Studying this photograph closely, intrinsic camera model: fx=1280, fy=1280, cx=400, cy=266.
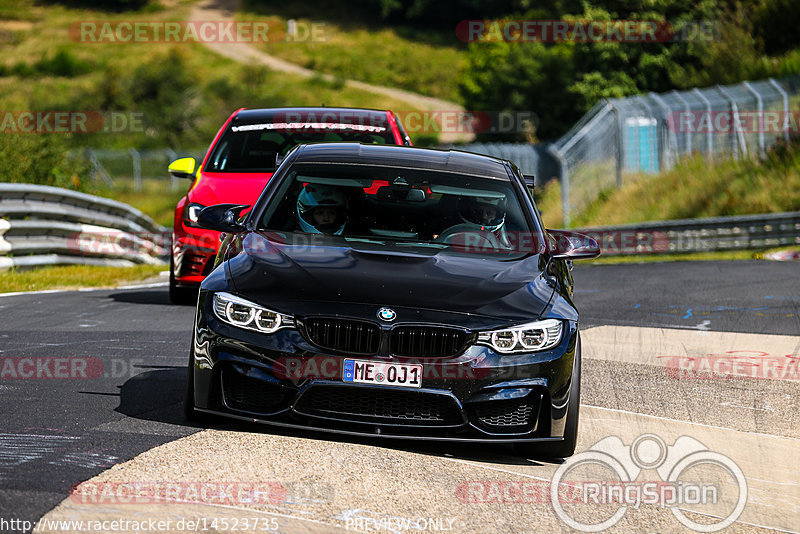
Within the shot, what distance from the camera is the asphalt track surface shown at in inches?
195

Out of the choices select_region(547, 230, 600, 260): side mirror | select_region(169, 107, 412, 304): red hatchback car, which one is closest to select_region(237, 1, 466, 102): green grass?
select_region(169, 107, 412, 304): red hatchback car

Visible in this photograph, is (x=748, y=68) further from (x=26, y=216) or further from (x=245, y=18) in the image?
(x=245, y=18)

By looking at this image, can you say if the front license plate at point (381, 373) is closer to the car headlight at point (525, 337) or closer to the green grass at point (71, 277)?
the car headlight at point (525, 337)

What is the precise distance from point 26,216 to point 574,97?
45.6 m

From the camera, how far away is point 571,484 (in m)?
5.61

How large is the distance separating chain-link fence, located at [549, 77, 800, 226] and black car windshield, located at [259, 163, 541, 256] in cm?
2049

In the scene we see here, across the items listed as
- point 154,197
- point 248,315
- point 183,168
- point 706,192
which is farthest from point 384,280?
point 154,197

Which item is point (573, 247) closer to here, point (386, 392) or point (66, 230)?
point (386, 392)

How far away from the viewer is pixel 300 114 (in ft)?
39.4

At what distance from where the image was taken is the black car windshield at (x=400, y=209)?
22.6 feet

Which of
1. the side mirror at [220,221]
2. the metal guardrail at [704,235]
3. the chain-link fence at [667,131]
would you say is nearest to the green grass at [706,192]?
the chain-link fence at [667,131]

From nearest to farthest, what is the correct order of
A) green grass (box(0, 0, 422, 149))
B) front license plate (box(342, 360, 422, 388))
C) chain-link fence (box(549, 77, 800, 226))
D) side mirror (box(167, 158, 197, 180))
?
front license plate (box(342, 360, 422, 388)) < side mirror (box(167, 158, 197, 180)) < chain-link fence (box(549, 77, 800, 226)) < green grass (box(0, 0, 422, 149))

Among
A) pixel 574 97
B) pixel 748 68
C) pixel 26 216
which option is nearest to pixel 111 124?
pixel 574 97

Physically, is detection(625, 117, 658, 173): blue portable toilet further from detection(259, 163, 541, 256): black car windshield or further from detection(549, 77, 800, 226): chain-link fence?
detection(259, 163, 541, 256): black car windshield
